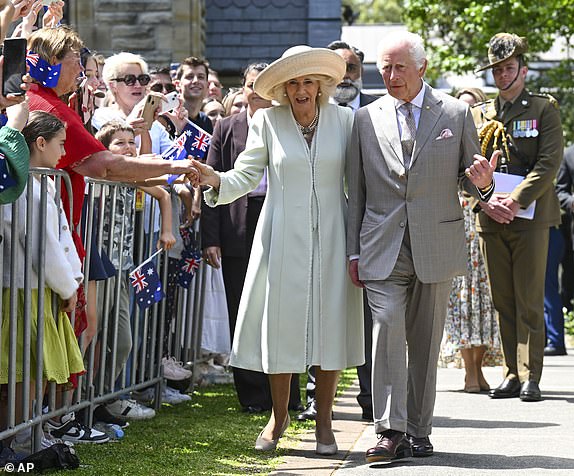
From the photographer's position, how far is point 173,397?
30.0ft

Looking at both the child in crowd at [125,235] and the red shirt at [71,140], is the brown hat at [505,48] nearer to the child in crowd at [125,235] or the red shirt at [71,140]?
the child in crowd at [125,235]

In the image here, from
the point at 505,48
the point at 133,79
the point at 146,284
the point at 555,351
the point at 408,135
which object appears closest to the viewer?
the point at 408,135

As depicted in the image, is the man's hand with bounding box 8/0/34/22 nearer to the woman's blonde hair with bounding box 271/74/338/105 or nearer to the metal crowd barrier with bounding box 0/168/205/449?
the metal crowd barrier with bounding box 0/168/205/449

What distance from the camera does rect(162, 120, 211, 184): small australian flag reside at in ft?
27.4

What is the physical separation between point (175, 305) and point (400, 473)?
3174mm

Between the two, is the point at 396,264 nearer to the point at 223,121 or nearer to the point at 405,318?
the point at 405,318

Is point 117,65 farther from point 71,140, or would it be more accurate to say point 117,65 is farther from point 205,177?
point 71,140

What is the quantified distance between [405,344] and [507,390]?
2.82m

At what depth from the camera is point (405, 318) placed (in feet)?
23.4

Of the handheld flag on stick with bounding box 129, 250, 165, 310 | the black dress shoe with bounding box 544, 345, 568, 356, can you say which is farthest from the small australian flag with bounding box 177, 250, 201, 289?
the black dress shoe with bounding box 544, 345, 568, 356

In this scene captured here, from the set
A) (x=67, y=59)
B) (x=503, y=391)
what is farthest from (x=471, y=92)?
(x=67, y=59)

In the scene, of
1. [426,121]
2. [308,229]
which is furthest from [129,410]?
[426,121]

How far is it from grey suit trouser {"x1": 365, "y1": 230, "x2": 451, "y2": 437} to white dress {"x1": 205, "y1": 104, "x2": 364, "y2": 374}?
230 mm

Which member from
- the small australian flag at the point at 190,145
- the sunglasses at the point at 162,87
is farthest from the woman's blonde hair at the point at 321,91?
the sunglasses at the point at 162,87
